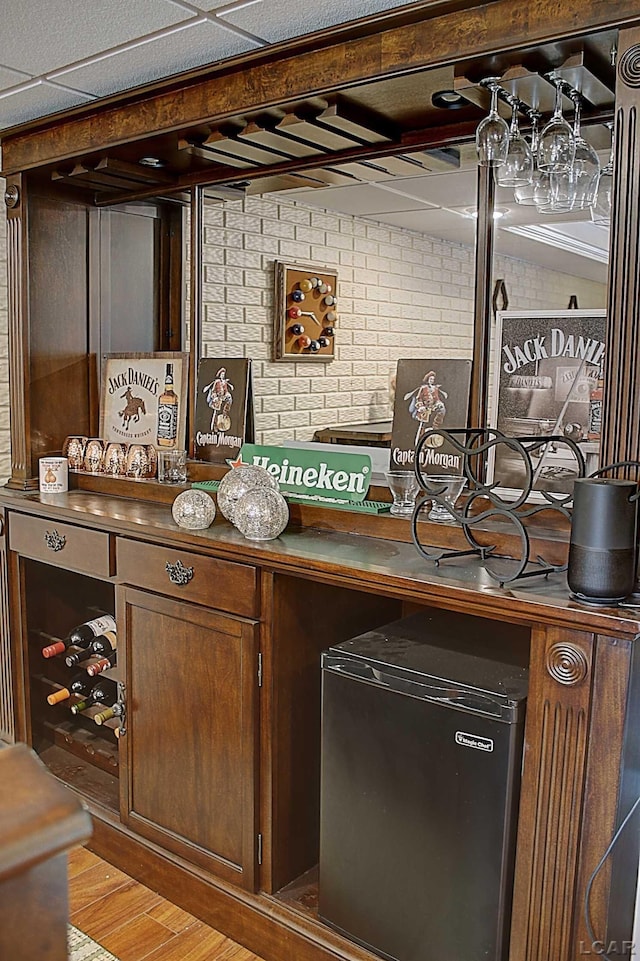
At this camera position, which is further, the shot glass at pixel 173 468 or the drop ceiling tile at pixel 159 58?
the shot glass at pixel 173 468

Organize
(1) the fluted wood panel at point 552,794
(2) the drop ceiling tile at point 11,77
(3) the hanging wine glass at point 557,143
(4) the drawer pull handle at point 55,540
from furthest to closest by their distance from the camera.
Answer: (4) the drawer pull handle at point 55,540 < (2) the drop ceiling tile at point 11,77 < (3) the hanging wine glass at point 557,143 < (1) the fluted wood panel at point 552,794

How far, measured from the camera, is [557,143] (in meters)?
1.86

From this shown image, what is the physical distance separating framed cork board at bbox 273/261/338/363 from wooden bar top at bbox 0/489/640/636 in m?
0.66

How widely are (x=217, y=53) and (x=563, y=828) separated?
2.00m

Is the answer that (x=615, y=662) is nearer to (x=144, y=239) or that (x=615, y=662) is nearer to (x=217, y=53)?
(x=217, y=53)

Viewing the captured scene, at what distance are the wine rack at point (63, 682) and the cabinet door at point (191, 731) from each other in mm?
426

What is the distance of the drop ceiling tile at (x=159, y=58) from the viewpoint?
2074mm

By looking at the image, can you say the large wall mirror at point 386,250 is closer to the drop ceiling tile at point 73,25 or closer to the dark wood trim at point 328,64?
the dark wood trim at point 328,64

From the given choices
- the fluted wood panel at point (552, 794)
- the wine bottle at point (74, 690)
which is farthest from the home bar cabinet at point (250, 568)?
the wine bottle at point (74, 690)

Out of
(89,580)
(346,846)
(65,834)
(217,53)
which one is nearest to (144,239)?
(217,53)

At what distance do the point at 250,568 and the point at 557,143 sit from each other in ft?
3.97

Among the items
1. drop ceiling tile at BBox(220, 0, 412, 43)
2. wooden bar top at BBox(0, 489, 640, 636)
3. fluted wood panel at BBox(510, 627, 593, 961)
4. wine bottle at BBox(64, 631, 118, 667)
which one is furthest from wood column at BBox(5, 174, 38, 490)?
fluted wood panel at BBox(510, 627, 593, 961)

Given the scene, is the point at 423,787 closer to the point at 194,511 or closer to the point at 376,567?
the point at 376,567

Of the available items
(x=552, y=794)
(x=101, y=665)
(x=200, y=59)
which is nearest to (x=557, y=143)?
(x=200, y=59)
